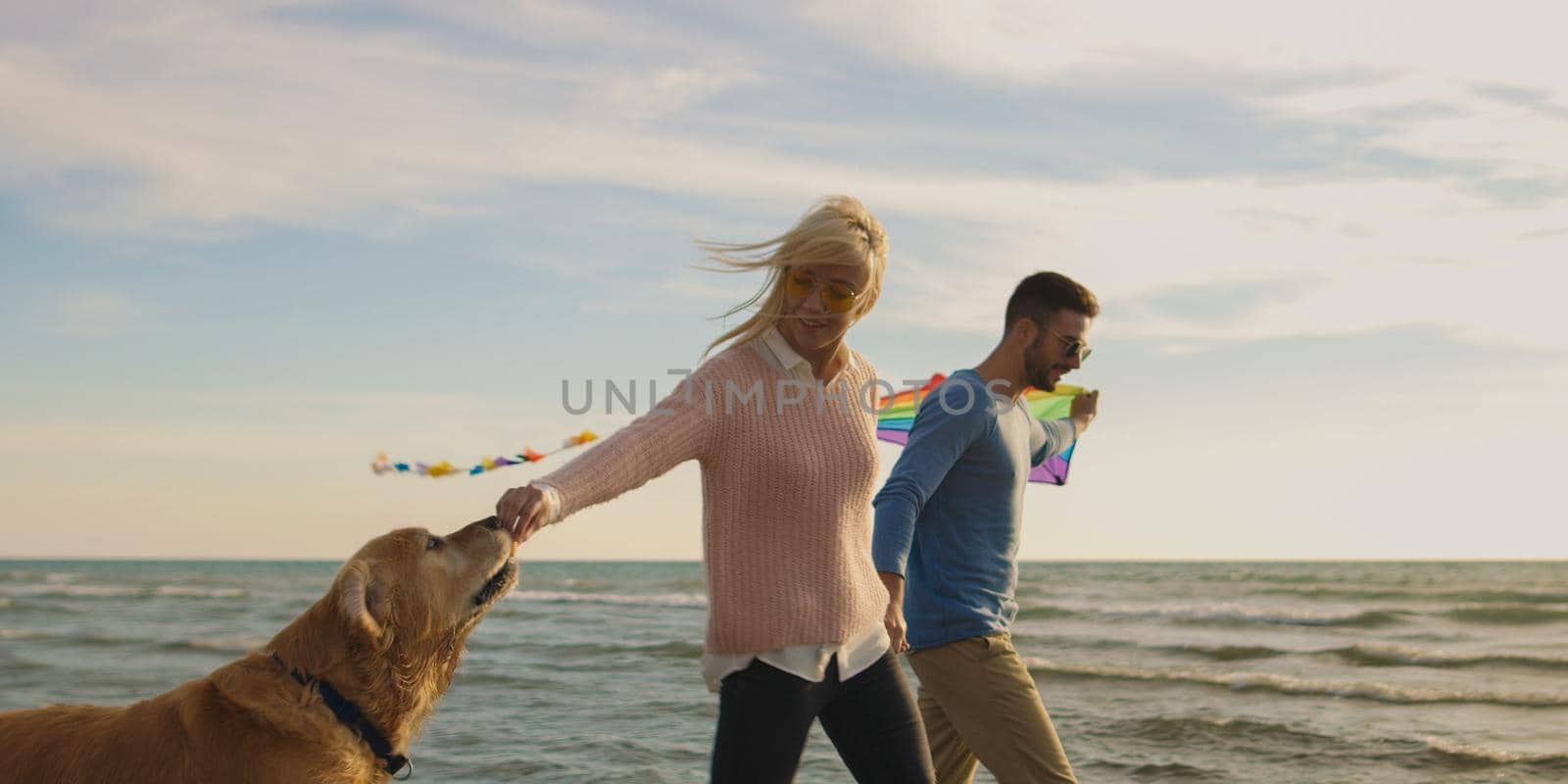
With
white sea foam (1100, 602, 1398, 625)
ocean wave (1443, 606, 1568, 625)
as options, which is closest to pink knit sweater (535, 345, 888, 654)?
white sea foam (1100, 602, 1398, 625)

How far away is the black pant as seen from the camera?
3453mm

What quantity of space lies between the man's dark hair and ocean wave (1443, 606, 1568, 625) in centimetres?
2068

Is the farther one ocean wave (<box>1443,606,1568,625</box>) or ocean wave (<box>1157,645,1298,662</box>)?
ocean wave (<box>1443,606,1568,625</box>)

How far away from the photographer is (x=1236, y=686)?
14562 mm

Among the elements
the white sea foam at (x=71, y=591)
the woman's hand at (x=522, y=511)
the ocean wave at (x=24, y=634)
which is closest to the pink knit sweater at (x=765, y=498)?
the woman's hand at (x=522, y=511)

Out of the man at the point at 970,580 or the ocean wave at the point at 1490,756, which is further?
the ocean wave at the point at 1490,756

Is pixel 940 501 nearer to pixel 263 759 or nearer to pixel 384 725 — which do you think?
pixel 384 725

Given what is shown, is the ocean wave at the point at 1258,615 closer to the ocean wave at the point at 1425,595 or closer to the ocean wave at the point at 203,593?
the ocean wave at the point at 1425,595

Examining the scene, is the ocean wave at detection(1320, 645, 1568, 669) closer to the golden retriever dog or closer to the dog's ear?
the golden retriever dog

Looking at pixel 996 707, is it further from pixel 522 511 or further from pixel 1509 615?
pixel 1509 615

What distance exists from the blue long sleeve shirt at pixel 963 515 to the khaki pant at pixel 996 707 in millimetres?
71

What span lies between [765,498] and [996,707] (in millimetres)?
1589

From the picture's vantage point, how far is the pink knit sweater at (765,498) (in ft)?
11.5

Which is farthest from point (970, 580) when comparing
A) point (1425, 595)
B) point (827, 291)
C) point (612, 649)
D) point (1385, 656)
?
point (1425, 595)
